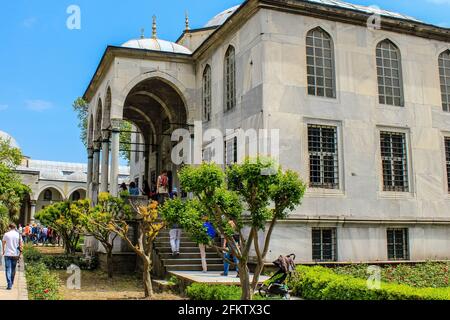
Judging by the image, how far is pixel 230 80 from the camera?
18.2 metres

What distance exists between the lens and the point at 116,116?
19328 mm

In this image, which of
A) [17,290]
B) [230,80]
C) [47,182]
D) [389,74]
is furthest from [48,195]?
[389,74]

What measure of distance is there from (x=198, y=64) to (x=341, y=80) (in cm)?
687

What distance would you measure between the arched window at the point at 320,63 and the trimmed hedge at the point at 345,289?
20.8 ft

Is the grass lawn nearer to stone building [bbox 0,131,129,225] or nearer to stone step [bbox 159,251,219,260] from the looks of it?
stone step [bbox 159,251,219,260]

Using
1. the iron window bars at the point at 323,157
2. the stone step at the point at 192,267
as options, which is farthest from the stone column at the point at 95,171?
the iron window bars at the point at 323,157

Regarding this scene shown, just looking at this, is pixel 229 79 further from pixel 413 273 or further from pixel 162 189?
pixel 413 273

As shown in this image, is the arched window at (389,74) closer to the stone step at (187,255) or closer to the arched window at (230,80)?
the arched window at (230,80)

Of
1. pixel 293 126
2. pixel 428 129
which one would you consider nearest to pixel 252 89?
pixel 293 126

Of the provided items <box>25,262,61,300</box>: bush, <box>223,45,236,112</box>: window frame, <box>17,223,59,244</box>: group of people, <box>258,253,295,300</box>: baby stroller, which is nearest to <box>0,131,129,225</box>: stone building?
<box>17,223,59,244</box>: group of people

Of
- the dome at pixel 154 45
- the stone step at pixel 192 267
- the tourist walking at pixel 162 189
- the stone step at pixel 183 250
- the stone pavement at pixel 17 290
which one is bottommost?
the stone pavement at pixel 17 290

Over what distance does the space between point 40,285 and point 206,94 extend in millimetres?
10352

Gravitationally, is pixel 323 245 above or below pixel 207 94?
below

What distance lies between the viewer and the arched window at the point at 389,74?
17.4m
